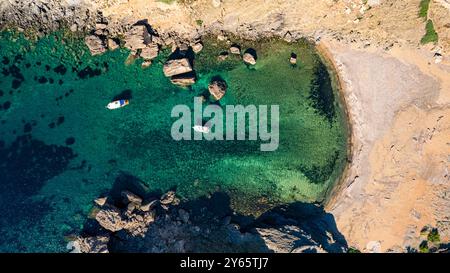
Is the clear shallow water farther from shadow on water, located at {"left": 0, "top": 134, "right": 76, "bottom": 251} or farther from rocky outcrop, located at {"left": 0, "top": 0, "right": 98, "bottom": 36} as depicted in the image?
rocky outcrop, located at {"left": 0, "top": 0, "right": 98, "bottom": 36}

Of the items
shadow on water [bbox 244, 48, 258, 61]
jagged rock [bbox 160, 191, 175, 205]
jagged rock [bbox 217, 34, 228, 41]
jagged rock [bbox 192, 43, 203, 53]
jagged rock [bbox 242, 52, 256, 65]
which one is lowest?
jagged rock [bbox 160, 191, 175, 205]

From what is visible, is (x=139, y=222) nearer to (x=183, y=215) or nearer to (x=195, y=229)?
(x=183, y=215)

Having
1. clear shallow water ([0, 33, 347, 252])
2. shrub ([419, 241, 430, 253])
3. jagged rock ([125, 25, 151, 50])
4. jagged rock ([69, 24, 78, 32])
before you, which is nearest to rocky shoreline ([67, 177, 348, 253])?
clear shallow water ([0, 33, 347, 252])

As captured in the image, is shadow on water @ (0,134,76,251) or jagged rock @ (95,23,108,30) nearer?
jagged rock @ (95,23,108,30)

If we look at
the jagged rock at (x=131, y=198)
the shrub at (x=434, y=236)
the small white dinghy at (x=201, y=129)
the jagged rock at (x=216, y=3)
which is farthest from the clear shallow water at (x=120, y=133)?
the shrub at (x=434, y=236)

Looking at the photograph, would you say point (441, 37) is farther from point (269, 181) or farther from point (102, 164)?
point (102, 164)

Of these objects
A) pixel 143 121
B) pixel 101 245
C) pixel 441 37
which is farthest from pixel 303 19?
pixel 101 245
